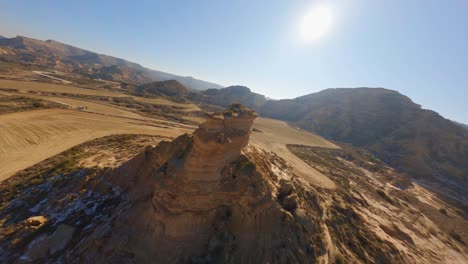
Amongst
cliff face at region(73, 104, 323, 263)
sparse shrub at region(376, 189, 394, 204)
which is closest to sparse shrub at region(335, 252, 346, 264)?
cliff face at region(73, 104, 323, 263)

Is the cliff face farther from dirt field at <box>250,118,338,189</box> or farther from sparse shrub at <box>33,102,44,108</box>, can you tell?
sparse shrub at <box>33,102,44,108</box>

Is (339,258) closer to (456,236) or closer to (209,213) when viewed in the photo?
(209,213)

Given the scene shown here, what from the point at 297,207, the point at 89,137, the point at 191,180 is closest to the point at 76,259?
the point at 191,180

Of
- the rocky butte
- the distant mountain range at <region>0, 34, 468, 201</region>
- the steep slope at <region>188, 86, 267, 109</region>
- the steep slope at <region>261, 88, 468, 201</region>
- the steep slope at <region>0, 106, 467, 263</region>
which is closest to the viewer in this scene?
the rocky butte

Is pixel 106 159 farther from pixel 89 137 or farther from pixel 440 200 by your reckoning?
pixel 440 200

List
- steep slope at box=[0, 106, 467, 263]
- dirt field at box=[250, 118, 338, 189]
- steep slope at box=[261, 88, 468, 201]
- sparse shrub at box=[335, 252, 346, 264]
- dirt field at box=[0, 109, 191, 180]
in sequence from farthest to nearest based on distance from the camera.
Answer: steep slope at box=[261, 88, 468, 201] < dirt field at box=[250, 118, 338, 189] < dirt field at box=[0, 109, 191, 180] < sparse shrub at box=[335, 252, 346, 264] < steep slope at box=[0, 106, 467, 263]

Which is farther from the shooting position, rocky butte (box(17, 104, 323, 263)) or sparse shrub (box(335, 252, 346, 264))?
sparse shrub (box(335, 252, 346, 264))

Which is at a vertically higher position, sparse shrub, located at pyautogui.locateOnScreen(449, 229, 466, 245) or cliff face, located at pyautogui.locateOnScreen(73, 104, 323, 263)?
cliff face, located at pyautogui.locateOnScreen(73, 104, 323, 263)

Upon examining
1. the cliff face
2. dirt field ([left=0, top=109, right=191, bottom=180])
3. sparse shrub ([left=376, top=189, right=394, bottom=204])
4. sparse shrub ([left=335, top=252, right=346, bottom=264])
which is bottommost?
dirt field ([left=0, top=109, right=191, bottom=180])

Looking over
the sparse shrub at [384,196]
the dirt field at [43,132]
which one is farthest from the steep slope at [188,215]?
the sparse shrub at [384,196]
